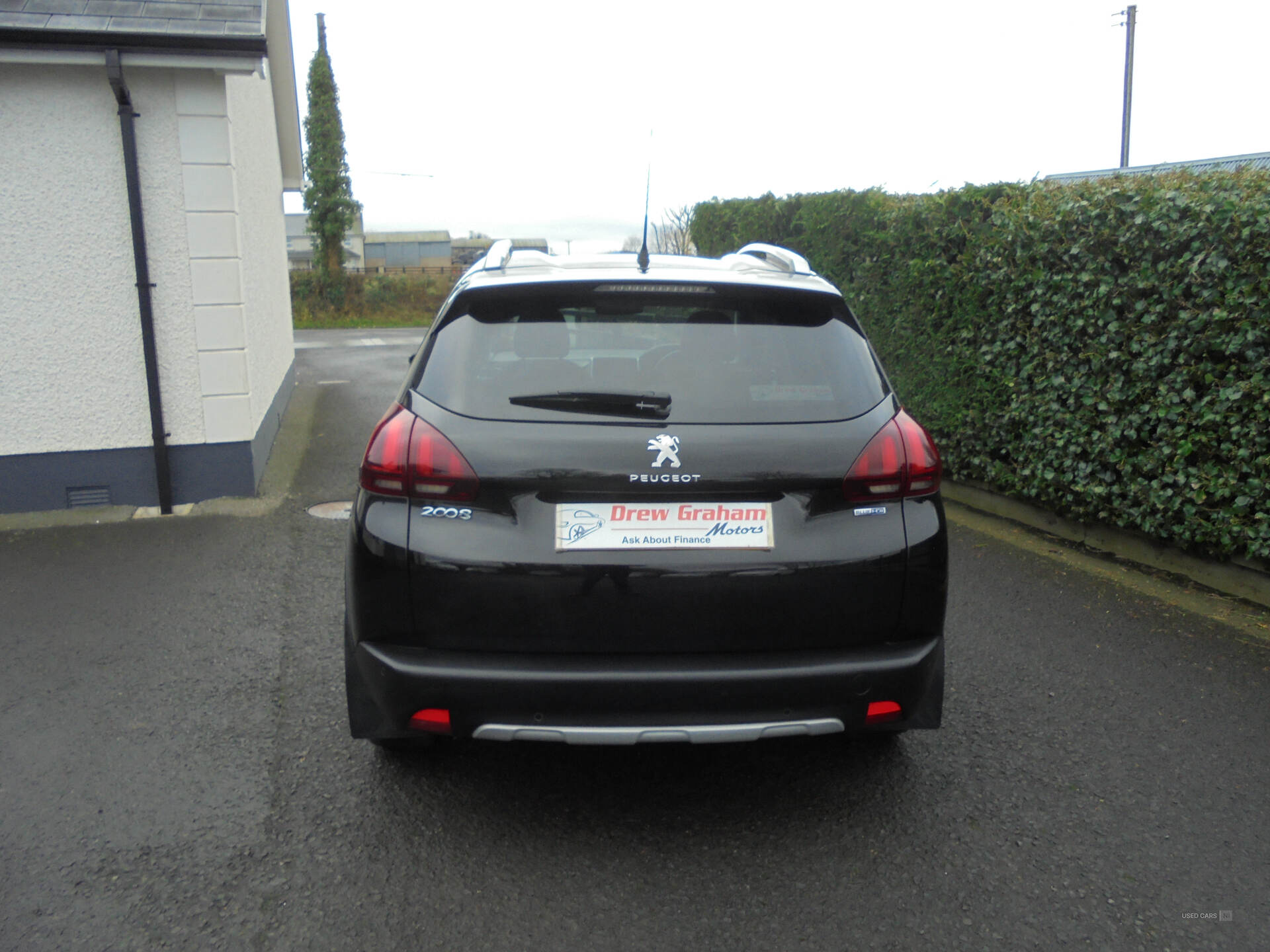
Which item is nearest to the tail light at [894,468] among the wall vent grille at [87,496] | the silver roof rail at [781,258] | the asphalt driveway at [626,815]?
the silver roof rail at [781,258]

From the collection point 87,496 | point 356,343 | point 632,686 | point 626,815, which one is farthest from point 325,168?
point 632,686

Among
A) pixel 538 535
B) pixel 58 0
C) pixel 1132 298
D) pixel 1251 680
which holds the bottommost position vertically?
pixel 1251 680

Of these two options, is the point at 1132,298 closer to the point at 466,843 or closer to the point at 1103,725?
the point at 1103,725

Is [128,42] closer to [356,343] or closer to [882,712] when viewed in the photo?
[882,712]

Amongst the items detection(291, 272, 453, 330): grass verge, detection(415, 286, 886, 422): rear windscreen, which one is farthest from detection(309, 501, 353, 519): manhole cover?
detection(291, 272, 453, 330): grass verge

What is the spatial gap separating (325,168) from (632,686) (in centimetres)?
4089

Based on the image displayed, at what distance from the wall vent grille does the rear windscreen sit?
17.1 ft

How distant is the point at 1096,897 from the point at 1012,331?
473cm

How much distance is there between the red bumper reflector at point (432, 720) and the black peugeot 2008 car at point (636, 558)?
1 cm

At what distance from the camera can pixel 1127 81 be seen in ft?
112

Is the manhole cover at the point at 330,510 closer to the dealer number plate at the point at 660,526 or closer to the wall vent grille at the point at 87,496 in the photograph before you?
the wall vent grille at the point at 87,496

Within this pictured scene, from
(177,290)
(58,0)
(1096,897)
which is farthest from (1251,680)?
(58,0)

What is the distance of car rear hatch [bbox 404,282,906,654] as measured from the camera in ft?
9.12

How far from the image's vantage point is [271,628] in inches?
194
